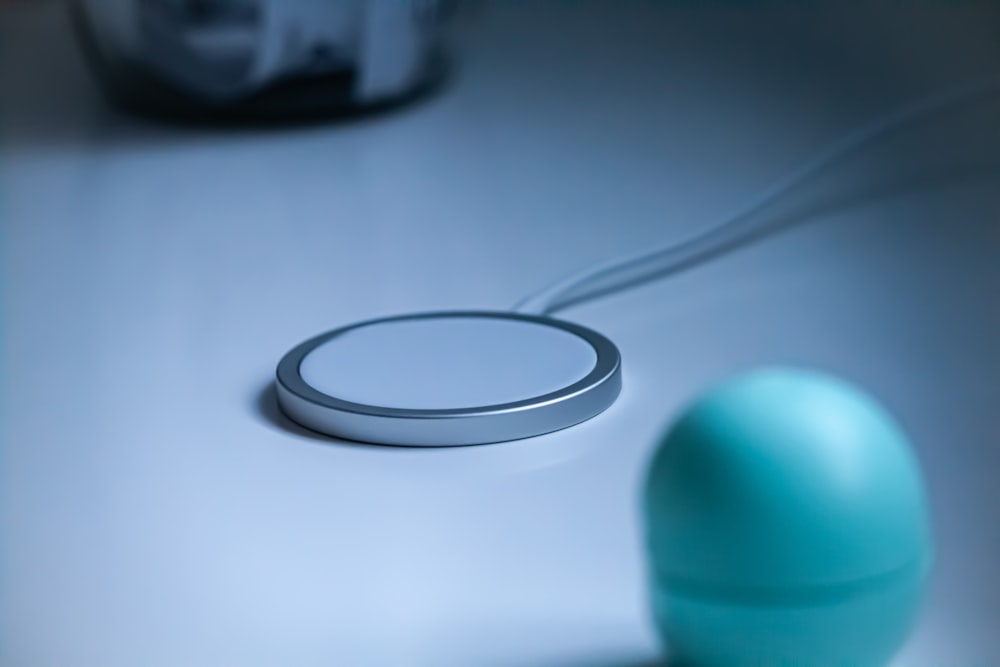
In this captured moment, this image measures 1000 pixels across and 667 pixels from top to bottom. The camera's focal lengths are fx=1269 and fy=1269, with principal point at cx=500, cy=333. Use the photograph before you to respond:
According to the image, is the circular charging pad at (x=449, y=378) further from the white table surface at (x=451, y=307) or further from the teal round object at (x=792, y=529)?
the teal round object at (x=792, y=529)

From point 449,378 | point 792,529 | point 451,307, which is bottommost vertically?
point 792,529

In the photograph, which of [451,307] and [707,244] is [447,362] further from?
[707,244]

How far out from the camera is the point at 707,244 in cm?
96

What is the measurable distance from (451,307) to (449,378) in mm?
168

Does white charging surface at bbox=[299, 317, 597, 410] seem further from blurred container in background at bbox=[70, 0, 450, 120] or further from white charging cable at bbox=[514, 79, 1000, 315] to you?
blurred container in background at bbox=[70, 0, 450, 120]

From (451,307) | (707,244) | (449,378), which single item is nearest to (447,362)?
(449,378)

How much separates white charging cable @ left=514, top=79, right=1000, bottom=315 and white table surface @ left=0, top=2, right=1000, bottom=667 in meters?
0.02

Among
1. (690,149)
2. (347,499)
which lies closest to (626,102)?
(690,149)

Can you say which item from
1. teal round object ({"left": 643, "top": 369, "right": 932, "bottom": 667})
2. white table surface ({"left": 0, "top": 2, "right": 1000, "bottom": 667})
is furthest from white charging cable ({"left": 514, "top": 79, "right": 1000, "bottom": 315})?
teal round object ({"left": 643, "top": 369, "right": 932, "bottom": 667})

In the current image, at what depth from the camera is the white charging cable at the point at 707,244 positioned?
0.86m

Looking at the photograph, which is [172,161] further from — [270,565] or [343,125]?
[270,565]

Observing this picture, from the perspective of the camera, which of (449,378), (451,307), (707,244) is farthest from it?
(707,244)

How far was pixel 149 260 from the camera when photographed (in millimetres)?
977

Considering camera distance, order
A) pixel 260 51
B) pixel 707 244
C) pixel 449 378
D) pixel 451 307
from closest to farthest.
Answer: pixel 449 378 < pixel 451 307 < pixel 707 244 < pixel 260 51
